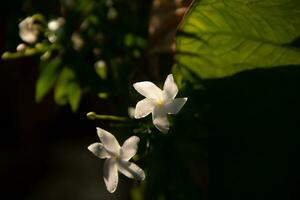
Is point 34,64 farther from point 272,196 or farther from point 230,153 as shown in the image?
point 272,196

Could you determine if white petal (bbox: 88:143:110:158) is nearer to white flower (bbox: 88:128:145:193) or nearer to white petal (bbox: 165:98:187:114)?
white flower (bbox: 88:128:145:193)

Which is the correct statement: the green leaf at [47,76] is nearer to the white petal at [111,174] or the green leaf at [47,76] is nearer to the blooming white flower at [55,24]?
the blooming white flower at [55,24]

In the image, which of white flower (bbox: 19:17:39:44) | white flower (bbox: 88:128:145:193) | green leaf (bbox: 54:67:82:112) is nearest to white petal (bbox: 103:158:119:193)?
white flower (bbox: 88:128:145:193)

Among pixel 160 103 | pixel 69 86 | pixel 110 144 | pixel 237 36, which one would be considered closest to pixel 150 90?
pixel 160 103

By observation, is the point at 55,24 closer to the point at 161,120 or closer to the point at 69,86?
the point at 69,86

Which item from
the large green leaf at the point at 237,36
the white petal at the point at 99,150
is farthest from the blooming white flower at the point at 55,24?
the white petal at the point at 99,150

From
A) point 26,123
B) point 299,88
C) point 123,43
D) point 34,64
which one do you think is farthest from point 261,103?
point 26,123

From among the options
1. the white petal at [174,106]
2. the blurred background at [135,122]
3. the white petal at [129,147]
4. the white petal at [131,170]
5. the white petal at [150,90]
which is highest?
the white petal at [150,90]
